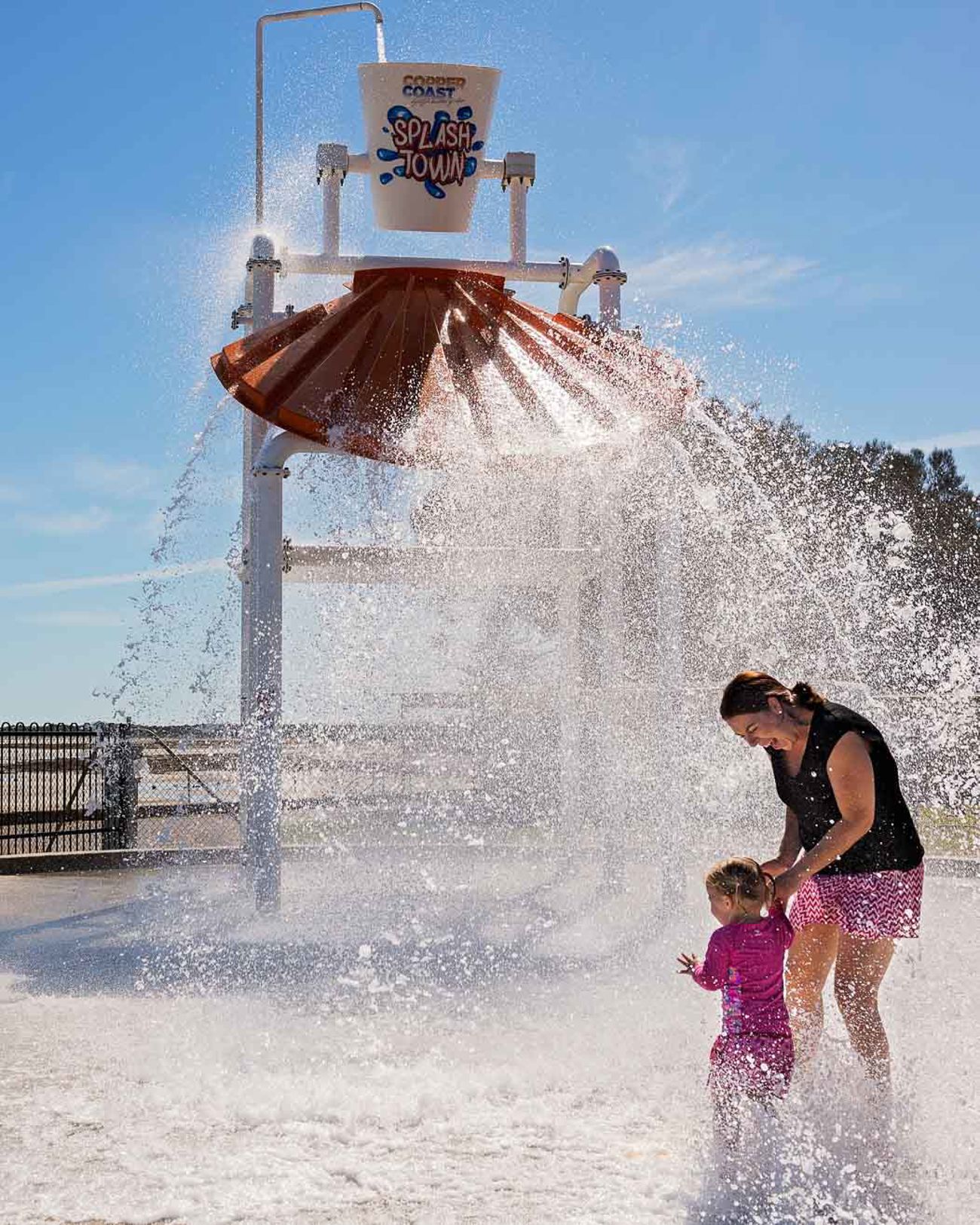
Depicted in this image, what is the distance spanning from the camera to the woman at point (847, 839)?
445 cm

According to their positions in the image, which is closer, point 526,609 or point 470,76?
point 470,76

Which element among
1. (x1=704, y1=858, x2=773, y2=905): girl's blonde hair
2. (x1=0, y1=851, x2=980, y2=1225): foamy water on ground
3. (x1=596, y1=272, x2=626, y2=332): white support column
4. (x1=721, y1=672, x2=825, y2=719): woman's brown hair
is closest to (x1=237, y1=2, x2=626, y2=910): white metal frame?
(x1=596, y1=272, x2=626, y2=332): white support column

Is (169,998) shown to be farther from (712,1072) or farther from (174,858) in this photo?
(174,858)

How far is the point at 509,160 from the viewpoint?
10.7 metres

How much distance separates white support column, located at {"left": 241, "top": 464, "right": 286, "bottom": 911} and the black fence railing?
285 inches

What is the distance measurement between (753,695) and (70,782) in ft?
50.1

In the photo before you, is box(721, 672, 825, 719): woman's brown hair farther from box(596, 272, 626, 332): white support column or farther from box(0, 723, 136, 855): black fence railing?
box(0, 723, 136, 855): black fence railing

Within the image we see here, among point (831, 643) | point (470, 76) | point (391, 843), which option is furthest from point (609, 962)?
point (831, 643)

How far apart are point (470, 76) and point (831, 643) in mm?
10189

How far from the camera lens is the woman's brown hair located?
14.9 feet

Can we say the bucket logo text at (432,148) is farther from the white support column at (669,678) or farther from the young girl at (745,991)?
the young girl at (745,991)

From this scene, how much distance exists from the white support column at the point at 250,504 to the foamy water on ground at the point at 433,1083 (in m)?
1.04

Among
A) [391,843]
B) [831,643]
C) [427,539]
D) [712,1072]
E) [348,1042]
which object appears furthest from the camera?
[831,643]

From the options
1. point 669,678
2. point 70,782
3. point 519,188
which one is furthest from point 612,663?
point 70,782
